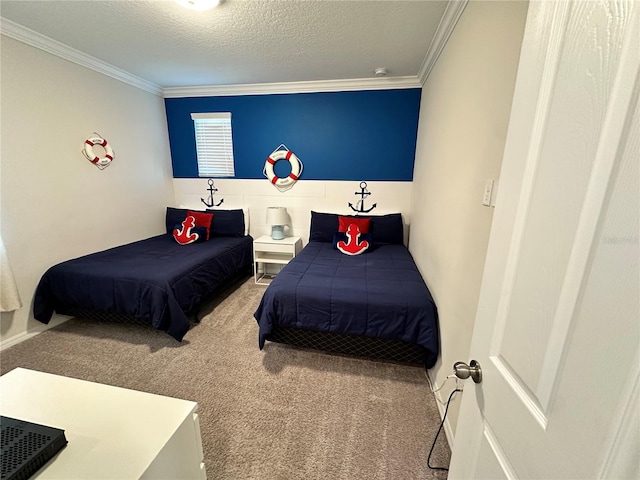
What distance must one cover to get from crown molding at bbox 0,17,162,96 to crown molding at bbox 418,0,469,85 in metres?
3.11

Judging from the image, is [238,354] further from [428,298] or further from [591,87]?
[591,87]

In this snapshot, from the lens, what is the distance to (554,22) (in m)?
0.50

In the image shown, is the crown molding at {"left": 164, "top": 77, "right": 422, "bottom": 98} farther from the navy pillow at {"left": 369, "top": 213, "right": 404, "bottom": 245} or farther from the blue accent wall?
the navy pillow at {"left": 369, "top": 213, "right": 404, "bottom": 245}

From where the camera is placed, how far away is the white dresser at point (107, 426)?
773 mm

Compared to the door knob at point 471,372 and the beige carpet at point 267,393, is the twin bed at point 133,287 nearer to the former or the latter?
the beige carpet at point 267,393

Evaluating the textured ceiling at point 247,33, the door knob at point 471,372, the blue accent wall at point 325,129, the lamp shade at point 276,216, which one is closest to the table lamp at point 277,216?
the lamp shade at point 276,216

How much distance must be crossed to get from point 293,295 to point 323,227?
1456 mm

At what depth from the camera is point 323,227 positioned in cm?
321

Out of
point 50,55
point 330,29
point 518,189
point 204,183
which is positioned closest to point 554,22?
point 518,189

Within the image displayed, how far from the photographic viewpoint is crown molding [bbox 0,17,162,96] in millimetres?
1990

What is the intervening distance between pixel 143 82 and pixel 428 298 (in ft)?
12.8

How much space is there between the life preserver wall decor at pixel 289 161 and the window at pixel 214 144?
1.79 ft

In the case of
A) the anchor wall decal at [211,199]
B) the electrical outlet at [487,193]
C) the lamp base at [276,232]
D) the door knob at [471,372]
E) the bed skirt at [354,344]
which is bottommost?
the bed skirt at [354,344]

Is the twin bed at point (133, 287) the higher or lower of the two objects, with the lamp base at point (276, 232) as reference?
lower
